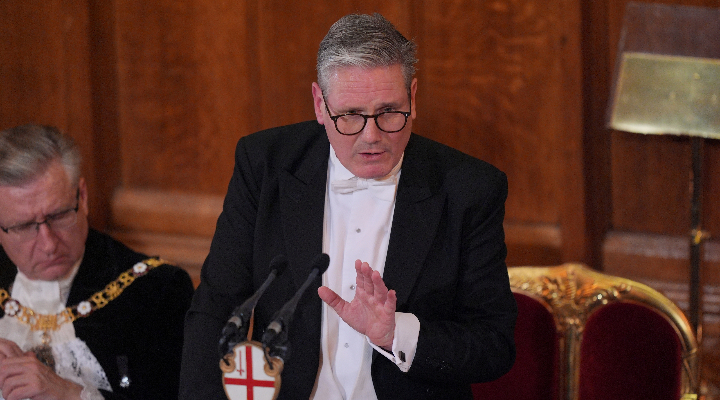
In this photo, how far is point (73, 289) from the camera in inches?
106

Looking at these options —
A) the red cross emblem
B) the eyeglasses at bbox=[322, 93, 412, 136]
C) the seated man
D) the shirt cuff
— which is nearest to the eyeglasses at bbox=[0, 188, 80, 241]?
the seated man

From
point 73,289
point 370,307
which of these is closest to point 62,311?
point 73,289

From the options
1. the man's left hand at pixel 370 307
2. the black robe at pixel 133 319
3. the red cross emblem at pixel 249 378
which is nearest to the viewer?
the red cross emblem at pixel 249 378

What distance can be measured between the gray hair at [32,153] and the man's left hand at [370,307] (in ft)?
4.16

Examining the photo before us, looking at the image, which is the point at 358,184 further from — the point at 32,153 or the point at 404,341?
the point at 32,153

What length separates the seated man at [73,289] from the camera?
256 cm

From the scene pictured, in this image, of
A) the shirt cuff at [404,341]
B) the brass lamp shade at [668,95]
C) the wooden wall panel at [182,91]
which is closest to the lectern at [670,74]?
the brass lamp shade at [668,95]

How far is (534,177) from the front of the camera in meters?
3.09

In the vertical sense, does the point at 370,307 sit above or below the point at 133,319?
above

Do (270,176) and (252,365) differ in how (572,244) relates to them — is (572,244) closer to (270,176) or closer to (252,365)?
(270,176)

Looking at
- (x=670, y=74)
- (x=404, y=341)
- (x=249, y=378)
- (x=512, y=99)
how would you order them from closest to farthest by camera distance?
(x=249, y=378)
(x=404, y=341)
(x=670, y=74)
(x=512, y=99)

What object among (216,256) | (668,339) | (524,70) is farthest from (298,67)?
(668,339)

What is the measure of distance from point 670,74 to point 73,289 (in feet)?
6.47

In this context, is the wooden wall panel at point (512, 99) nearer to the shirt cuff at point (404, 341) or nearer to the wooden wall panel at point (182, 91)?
the wooden wall panel at point (182, 91)
